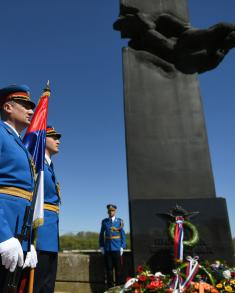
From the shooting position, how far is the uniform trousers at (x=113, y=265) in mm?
4699

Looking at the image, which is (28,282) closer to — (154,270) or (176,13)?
(154,270)

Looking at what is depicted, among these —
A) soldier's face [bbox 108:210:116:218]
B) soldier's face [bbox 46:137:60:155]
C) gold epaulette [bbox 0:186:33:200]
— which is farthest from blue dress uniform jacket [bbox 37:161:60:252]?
soldier's face [bbox 108:210:116:218]

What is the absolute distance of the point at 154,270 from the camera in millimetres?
3729

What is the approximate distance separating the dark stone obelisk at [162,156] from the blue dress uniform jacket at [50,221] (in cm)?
168

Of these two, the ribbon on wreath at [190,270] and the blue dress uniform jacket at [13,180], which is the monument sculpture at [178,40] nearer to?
the ribbon on wreath at [190,270]

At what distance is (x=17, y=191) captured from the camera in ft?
5.78

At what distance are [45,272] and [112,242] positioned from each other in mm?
3884

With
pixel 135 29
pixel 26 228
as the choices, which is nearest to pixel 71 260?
pixel 26 228

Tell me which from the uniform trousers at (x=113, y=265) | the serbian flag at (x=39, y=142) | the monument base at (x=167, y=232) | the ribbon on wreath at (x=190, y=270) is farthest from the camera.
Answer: the uniform trousers at (x=113, y=265)

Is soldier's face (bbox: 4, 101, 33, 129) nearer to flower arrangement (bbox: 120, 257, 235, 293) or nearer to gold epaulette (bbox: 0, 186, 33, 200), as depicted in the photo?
gold epaulette (bbox: 0, 186, 33, 200)

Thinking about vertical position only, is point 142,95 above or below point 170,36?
below

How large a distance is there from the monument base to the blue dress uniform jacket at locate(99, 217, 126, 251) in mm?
2030

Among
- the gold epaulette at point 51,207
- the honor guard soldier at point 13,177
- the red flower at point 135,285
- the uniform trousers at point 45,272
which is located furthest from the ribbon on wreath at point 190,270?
the honor guard soldier at point 13,177

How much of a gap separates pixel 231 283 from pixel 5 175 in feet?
8.63
